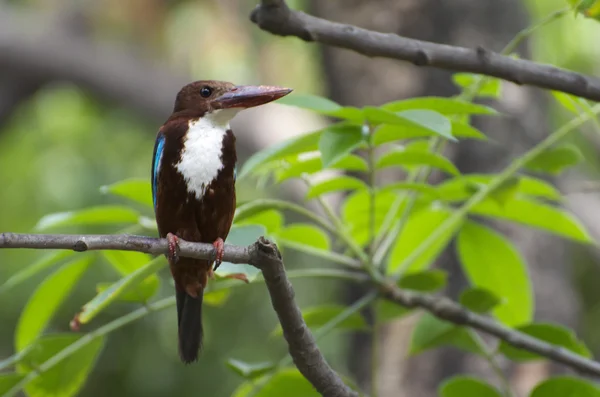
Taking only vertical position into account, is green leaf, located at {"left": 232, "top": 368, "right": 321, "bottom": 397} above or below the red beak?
below

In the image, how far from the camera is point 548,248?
344 cm

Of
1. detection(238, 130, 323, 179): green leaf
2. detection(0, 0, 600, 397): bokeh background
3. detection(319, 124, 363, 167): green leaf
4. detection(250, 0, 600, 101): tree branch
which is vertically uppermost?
detection(250, 0, 600, 101): tree branch

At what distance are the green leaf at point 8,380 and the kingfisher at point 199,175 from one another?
398 mm

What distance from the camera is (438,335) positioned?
2.02 m

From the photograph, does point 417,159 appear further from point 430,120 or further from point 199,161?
point 199,161

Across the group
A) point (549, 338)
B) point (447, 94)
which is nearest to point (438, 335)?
point (549, 338)

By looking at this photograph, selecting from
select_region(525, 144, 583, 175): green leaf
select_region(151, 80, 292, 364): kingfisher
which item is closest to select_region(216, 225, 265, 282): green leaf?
select_region(151, 80, 292, 364): kingfisher

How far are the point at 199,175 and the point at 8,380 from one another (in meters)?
0.59

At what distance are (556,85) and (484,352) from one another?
0.66 m

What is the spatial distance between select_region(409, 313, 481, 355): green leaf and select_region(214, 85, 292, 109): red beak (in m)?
0.66

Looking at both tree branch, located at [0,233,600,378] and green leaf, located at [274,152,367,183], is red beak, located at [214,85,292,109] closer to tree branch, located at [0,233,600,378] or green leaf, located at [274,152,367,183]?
green leaf, located at [274,152,367,183]

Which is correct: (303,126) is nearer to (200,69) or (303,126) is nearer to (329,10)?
(329,10)

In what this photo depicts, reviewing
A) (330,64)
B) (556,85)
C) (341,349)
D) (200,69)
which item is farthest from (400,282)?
(200,69)

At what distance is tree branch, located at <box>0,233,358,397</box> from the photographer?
129 cm
